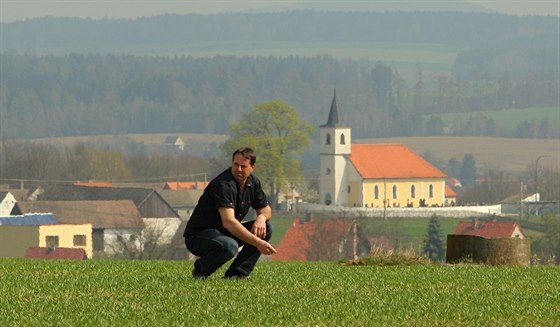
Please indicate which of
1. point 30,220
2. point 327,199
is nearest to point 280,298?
point 30,220

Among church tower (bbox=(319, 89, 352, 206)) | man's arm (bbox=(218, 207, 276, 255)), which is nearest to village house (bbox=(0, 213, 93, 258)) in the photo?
man's arm (bbox=(218, 207, 276, 255))

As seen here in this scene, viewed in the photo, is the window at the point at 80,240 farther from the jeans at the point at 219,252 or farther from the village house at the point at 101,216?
the jeans at the point at 219,252

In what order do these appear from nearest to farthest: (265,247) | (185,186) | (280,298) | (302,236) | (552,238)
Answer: (280,298) < (265,247) < (552,238) < (302,236) < (185,186)

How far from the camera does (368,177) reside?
173125 mm

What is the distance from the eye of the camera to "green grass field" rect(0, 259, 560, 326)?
12.6 metres

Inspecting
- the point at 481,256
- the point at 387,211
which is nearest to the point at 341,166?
the point at 387,211

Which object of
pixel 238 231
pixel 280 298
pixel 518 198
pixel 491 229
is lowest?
pixel 518 198

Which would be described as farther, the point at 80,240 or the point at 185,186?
the point at 185,186

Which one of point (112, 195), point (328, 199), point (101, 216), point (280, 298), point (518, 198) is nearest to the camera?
point (280, 298)

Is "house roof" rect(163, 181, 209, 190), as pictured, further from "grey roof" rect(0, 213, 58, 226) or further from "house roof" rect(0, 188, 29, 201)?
"grey roof" rect(0, 213, 58, 226)

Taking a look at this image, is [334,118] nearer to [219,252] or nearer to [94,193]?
[94,193]

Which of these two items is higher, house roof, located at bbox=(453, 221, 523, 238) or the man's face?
the man's face

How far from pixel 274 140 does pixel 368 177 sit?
113 ft

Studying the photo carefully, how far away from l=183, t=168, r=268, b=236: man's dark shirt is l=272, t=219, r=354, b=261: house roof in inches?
2817
